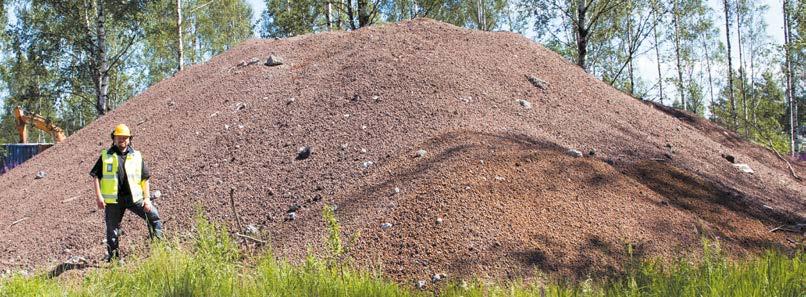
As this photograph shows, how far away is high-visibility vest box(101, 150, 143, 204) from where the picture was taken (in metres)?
4.82

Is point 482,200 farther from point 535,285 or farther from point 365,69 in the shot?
point 365,69

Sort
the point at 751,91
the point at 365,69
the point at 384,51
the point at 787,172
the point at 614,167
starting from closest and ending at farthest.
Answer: the point at 614,167
the point at 365,69
the point at 384,51
the point at 787,172
the point at 751,91

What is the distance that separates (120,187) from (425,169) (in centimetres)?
242

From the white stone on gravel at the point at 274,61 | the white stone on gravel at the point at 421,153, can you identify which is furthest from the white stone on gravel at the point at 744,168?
the white stone on gravel at the point at 274,61

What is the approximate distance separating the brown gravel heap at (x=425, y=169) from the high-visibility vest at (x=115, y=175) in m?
0.42

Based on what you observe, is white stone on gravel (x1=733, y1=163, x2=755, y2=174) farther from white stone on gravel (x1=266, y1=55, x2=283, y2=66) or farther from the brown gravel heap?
white stone on gravel (x1=266, y1=55, x2=283, y2=66)

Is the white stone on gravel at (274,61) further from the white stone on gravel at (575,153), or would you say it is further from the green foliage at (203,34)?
the green foliage at (203,34)

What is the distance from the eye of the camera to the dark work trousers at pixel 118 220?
4.77m

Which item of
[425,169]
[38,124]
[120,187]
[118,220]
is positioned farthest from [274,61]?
[38,124]

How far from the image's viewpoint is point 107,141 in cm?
764

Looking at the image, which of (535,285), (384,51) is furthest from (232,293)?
(384,51)

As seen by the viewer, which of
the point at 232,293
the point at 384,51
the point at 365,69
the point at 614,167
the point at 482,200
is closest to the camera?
the point at 232,293

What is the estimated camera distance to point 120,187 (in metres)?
4.93

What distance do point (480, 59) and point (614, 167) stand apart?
260cm
